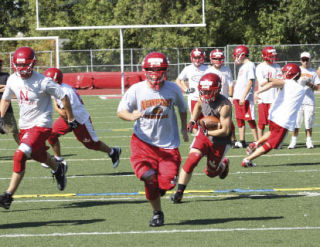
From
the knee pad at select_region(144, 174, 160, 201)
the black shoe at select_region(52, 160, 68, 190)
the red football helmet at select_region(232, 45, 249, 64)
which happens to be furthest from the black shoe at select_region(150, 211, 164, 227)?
the red football helmet at select_region(232, 45, 249, 64)

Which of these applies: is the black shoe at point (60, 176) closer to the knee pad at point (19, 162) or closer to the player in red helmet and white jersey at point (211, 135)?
the knee pad at point (19, 162)

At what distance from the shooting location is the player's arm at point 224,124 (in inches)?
350

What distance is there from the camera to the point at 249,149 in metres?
12.3

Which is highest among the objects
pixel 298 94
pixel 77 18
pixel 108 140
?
pixel 77 18

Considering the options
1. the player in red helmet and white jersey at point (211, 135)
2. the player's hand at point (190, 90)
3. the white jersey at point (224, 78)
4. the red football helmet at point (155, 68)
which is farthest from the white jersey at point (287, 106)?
the red football helmet at point (155, 68)

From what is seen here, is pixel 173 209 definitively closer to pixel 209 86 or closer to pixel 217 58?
pixel 209 86

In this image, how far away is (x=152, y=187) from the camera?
7.45 meters

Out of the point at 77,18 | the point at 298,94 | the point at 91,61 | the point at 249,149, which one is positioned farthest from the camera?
the point at 77,18

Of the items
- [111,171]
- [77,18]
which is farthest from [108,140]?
[77,18]

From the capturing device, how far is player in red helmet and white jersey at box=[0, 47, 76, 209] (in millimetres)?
8414

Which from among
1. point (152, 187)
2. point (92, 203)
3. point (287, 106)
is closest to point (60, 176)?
point (92, 203)

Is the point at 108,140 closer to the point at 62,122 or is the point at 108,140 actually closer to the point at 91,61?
the point at 62,122

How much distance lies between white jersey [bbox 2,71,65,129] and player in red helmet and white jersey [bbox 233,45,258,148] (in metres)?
5.82

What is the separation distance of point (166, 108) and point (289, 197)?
2.27 m
